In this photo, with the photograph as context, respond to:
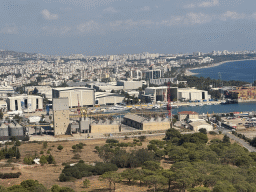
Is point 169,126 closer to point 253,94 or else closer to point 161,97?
point 161,97

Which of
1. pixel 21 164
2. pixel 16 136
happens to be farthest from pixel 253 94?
pixel 21 164

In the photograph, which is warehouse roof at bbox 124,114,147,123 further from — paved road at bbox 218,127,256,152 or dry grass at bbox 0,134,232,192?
paved road at bbox 218,127,256,152

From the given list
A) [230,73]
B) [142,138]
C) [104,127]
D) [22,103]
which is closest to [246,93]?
[22,103]

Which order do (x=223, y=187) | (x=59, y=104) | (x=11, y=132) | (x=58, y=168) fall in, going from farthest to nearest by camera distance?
(x=59, y=104), (x=11, y=132), (x=58, y=168), (x=223, y=187)

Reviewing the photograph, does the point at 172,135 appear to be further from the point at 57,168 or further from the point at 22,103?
the point at 22,103

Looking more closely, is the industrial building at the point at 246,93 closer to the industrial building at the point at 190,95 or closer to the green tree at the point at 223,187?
the industrial building at the point at 190,95

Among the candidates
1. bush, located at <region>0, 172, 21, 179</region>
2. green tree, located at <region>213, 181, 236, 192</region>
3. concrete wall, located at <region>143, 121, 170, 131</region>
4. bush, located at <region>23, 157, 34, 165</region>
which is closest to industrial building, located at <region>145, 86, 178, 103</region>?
concrete wall, located at <region>143, 121, 170, 131</region>
